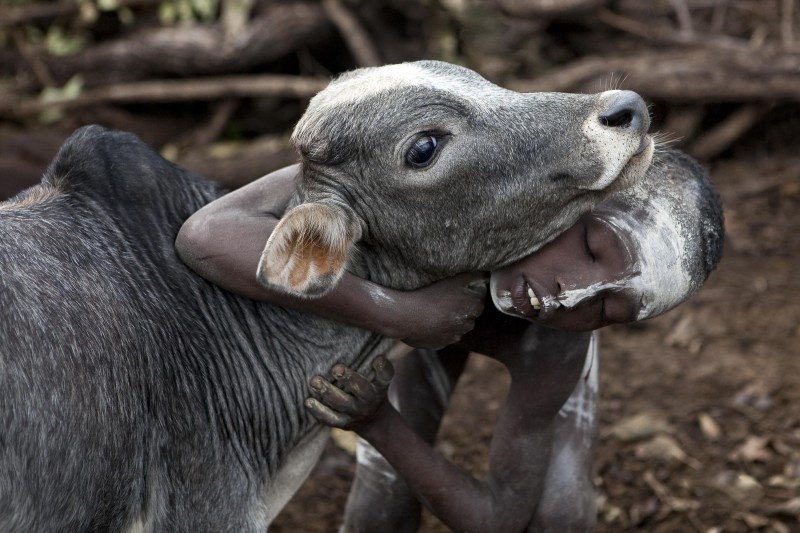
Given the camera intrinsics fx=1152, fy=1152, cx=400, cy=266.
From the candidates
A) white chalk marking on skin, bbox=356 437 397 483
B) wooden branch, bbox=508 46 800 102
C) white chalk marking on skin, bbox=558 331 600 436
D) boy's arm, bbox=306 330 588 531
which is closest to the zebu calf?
boy's arm, bbox=306 330 588 531

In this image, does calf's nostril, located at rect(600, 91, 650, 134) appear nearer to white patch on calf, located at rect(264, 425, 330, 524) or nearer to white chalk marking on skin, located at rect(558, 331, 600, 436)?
white chalk marking on skin, located at rect(558, 331, 600, 436)

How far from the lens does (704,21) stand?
906 cm

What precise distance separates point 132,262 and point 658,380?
3725mm

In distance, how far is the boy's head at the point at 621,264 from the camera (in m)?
3.77

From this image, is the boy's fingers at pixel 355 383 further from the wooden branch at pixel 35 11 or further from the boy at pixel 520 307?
the wooden branch at pixel 35 11

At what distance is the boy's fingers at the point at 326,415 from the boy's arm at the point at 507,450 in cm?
5

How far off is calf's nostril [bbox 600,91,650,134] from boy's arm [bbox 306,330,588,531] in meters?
0.91

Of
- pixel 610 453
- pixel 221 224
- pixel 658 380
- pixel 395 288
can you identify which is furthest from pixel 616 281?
pixel 658 380

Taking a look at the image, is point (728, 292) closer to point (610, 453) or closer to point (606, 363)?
point (606, 363)

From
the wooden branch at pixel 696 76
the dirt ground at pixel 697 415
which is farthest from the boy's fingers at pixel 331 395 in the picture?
the wooden branch at pixel 696 76

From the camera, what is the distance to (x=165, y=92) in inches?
368

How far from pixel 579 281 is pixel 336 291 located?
80 centimetres

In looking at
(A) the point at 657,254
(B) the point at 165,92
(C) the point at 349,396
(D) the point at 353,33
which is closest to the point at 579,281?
(A) the point at 657,254

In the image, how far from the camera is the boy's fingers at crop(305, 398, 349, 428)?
396 cm
